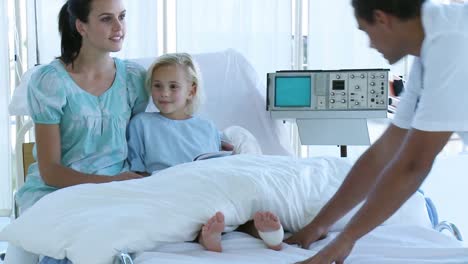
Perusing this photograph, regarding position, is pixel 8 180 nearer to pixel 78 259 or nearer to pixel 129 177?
pixel 129 177

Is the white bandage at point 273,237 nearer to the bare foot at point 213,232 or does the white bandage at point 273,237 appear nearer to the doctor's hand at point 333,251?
the bare foot at point 213,232

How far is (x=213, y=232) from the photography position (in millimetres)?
1561

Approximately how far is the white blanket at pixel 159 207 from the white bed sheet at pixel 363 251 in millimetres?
44

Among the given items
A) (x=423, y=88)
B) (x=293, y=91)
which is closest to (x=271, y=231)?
(x=423, y=88)

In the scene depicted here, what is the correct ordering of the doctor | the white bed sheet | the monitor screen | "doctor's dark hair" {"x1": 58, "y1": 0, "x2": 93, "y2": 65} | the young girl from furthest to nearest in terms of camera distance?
the monitor screen
the young girl
"doctor's dark hair" {"x1": 58, "y1": 0, "x2": 93, "y2": 65}
the white bed sheet
the doctor

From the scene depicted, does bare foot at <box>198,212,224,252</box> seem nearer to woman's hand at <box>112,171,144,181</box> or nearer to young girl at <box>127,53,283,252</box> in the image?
woman's hand at <box>112,171,144,181</box>

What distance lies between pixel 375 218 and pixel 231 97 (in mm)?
1638

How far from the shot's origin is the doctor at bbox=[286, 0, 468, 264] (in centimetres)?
122

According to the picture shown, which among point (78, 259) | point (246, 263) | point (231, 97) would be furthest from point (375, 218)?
point (231, 97)

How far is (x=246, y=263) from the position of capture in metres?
1.48

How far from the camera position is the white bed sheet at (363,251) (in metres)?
1.47

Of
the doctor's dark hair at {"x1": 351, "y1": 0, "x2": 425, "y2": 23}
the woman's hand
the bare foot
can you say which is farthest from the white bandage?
the woman's hand

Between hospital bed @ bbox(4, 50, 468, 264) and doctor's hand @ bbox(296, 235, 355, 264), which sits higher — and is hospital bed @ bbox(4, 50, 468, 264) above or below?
below

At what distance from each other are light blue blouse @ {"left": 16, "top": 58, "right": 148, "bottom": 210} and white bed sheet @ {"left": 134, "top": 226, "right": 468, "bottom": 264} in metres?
0.69
